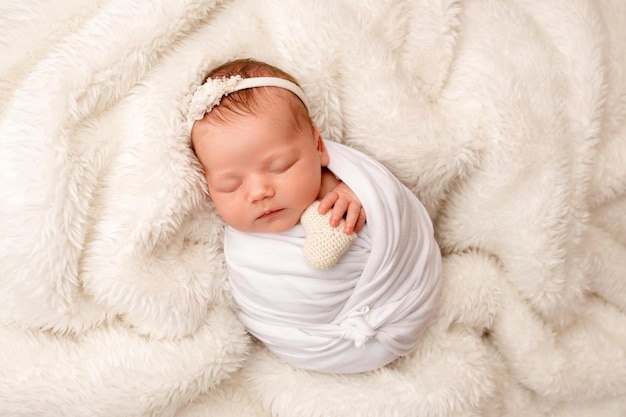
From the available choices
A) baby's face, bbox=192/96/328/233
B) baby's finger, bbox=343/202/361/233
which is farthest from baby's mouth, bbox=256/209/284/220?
baby's finger, bbox=343/202/361/233

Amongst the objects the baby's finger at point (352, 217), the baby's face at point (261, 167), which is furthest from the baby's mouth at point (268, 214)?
the baby's finger at point (352, 217)

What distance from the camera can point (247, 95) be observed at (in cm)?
106

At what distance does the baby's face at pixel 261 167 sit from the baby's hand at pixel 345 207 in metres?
0.03

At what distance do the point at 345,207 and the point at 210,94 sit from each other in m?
0.30

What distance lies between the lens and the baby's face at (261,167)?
1.04 metres

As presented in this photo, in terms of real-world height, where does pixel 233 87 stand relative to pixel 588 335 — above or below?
above

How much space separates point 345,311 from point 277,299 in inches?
4.8

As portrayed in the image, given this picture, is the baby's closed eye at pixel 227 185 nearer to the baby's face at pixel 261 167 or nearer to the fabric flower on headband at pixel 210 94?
the baby's face at pixel 261 167

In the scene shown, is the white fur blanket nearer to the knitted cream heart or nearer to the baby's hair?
the baby's hair

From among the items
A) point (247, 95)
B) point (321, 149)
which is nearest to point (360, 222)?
point (321, 149)

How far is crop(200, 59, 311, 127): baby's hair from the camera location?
3.46 feet

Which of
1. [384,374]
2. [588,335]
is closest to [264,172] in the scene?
[384,374]

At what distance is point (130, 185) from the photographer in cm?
108

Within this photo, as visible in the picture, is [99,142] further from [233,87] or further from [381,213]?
[381,213]
